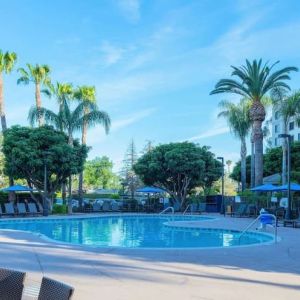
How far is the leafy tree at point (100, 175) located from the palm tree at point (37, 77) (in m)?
53.8

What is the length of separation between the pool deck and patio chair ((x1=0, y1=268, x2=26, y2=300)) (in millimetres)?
2379

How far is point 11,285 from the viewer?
3758 mm

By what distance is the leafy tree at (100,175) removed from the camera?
90250 millimetres

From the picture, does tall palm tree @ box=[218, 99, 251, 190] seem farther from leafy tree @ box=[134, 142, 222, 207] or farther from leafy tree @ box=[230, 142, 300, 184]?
leafy tree @ box=[134, 142, 222, 207]

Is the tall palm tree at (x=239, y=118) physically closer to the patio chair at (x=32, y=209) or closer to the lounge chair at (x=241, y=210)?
the lounge chair at (x=241, y=210)

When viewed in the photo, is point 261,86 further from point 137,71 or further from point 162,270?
point 162,270

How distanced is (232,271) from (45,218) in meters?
18.7

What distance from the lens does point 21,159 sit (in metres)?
28.7

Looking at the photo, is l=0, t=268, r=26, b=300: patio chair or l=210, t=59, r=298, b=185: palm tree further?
l=210, t=59, r=298, b=185: palm tree

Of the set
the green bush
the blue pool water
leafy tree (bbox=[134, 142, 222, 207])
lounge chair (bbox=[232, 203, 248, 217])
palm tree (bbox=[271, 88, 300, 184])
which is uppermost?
palm tree (bbox=[271, 88, 300, 184])

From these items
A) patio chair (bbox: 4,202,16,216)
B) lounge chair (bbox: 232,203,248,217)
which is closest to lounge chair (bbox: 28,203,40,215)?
patio chair (bbox: 4,202,16,216)

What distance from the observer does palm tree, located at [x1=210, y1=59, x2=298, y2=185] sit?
98.4 ft

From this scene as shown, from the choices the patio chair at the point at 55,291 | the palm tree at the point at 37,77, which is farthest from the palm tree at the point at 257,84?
the patio chair at the point at 55,291

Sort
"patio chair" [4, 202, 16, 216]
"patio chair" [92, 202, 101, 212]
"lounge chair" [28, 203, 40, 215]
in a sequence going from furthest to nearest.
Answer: "patio chair" [92, 202, 101, 212] → "lounge chair" [28, 203, 40, 215] → "patio chair" [4, 202, 16, 216]
